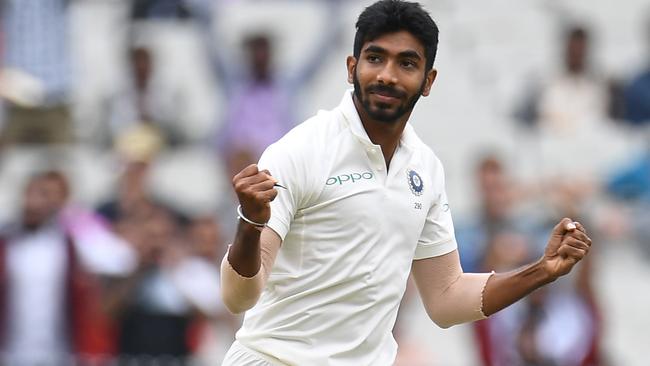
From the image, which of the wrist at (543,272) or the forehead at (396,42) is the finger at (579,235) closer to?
the wrist at (543,272)

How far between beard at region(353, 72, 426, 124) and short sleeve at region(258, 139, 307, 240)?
0.30 meters

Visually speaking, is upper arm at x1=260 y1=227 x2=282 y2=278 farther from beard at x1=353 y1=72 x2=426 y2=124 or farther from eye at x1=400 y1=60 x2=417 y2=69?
eye at x1=400 y1=60 x2=417 y2=69

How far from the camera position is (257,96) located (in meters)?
11.9

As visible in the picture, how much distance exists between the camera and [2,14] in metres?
12.7

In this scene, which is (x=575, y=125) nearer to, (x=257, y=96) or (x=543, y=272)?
(x=257, y=96)

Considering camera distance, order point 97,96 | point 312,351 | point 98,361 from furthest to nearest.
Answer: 1. point 97,96
2. point 98,361
3. point 312,351

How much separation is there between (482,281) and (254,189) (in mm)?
1279

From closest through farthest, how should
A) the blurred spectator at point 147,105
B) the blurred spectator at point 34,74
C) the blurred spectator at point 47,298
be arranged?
the blurred spectator at point 47,298 < the blurred spectator at point 147,105 < the blurred spectator at point 34,74

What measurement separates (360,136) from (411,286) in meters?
5.12

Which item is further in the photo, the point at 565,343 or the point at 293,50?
the point at 293,50

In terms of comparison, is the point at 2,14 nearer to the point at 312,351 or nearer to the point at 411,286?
the point at 411,286

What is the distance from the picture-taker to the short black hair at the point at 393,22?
518 cm

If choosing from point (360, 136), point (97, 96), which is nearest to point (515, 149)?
point (97, 96)

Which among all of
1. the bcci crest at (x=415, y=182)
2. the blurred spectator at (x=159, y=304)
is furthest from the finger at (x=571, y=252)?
the blurred spectator at (x=159, y=304)
